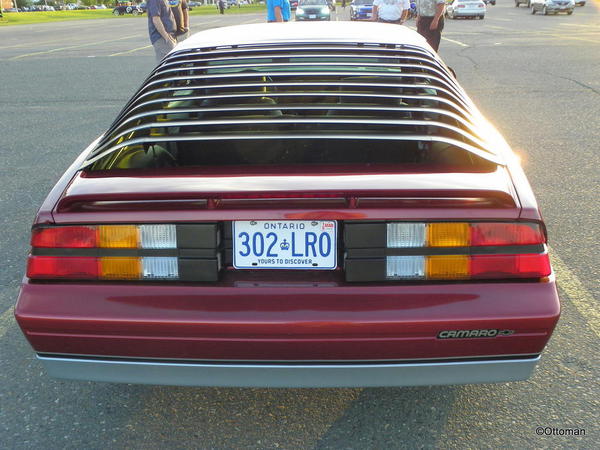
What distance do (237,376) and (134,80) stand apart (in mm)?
10400

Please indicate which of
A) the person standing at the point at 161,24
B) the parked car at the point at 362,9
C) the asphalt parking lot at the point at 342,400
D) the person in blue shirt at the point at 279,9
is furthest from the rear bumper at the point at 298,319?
the parked car at the point at 362,9

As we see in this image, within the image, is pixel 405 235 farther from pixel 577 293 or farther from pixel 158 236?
pixel 577 293

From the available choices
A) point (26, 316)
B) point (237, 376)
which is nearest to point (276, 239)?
point (237, 376)

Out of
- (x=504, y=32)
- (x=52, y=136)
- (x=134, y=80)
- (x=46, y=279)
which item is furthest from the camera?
(x=504, y=32)

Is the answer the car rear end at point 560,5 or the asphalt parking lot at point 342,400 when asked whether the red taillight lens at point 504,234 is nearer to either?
the asphalt parking lot at point 342,400

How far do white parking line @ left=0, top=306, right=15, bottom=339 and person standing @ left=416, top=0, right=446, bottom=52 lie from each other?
28.9 ft

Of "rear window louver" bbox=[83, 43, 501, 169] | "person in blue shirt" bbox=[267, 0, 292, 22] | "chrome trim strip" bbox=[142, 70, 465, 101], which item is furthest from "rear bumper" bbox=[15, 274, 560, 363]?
"person in blue shirt" bbox=[267, 0, 292, 22]

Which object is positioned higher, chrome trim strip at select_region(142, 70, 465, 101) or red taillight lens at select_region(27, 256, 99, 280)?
chrome trim strip at select_region(142, 70, 465, 101)

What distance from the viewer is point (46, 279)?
6.80 ft

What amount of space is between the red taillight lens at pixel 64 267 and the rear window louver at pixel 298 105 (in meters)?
0.44

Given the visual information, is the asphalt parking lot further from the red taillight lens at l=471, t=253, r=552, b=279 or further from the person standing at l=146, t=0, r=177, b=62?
the person standing at l=146, t=0, r=177, b=62

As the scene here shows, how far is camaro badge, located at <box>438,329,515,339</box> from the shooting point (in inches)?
76.2

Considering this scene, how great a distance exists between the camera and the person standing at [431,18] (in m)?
10.3

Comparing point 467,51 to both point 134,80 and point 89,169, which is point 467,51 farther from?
point 89,169
